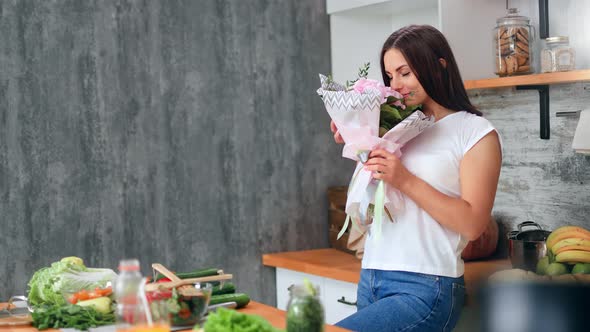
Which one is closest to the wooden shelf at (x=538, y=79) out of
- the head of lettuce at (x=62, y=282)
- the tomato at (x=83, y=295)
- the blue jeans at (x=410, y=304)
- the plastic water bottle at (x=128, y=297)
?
the blue jeans at (x=410, y=304)

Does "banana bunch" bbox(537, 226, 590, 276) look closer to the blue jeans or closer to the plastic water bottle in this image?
the blue jeans

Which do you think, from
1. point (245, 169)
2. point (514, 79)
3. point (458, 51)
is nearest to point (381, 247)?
point (514, 79)

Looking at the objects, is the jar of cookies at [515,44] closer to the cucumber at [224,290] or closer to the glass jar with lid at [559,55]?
the glass jar with lid at [559,55]

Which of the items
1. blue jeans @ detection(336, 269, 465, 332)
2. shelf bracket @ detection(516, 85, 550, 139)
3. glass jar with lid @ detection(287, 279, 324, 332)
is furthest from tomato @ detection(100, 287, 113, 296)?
shelf bracket @ detection(516, 85, 550, 139)

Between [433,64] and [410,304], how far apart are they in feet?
2.39

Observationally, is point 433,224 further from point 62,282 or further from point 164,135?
point 164,135

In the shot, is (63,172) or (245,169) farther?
(245,169)

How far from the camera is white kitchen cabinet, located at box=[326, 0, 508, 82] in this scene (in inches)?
131

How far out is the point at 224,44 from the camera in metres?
3.78

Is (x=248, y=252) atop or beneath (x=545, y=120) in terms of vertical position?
beneath

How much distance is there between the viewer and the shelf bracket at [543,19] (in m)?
3.28

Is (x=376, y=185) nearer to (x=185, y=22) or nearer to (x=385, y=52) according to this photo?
(x=385, y=52)

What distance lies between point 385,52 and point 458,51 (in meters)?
0.86

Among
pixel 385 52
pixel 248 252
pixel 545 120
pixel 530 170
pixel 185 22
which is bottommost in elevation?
pixel 248 252
